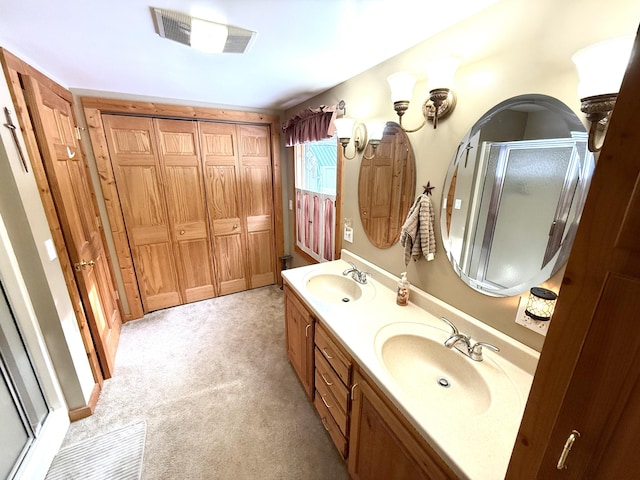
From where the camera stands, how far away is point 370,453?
3.63 feet

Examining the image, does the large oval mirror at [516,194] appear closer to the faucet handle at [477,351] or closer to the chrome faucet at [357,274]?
the faucet handle at [477,351]

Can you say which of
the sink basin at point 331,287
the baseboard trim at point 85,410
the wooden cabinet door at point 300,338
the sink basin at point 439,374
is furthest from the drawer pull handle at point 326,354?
the baseboard trim at point 85,410

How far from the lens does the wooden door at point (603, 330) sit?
378 millimetres

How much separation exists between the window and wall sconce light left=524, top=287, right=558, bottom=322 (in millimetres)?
1457

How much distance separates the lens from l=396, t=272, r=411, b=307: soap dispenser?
147 cm

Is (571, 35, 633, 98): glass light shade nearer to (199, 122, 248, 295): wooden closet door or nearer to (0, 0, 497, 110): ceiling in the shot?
(0, 0, 497, 110): ceiling

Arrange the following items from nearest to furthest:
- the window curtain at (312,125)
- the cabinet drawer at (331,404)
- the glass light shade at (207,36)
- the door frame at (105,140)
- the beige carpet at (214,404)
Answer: the glass light shade at (207,36) → the cabinet drawer at (331,404) → the beige carpet at (214,404) → the window curtain at (312,125) → the door frame at (105,140)

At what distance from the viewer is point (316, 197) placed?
2.56 meters

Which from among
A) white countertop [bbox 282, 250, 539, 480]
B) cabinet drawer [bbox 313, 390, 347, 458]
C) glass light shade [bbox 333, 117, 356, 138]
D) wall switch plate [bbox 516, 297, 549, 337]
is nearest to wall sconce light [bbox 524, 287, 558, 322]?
wall switch plate [bbox 516, 297, 549, 337]

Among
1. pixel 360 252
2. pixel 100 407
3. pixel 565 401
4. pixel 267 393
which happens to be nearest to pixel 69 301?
pixel 100 407

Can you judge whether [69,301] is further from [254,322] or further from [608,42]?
[608,42]

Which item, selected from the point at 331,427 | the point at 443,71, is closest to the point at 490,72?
the point at 443,71

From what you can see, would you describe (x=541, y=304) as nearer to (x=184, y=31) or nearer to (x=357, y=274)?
(x=357, y=274)

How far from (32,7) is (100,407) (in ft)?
7.33
